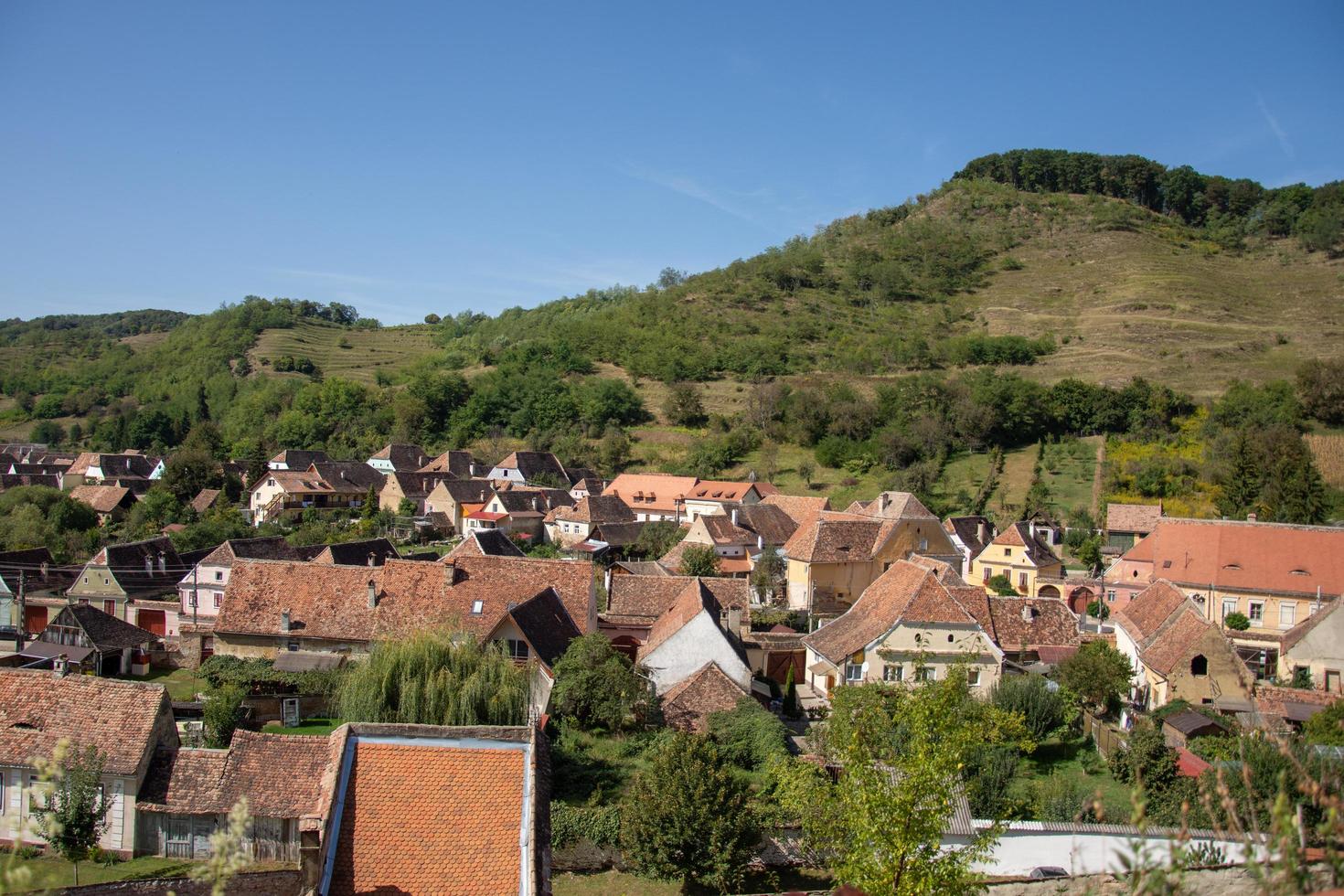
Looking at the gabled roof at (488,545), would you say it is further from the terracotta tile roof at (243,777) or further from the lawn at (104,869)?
the lawn at (104,869)

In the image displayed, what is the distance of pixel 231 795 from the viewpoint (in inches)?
675

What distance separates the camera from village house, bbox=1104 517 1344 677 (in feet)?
108

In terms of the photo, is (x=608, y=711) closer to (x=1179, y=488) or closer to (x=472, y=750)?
(x=472, y=750)

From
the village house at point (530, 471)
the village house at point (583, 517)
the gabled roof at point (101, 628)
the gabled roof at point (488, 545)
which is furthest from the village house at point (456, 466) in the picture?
the gabled roof at point (101, 628)

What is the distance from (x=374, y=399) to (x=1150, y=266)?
93723 mm

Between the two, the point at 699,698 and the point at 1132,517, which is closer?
the point at 699,698

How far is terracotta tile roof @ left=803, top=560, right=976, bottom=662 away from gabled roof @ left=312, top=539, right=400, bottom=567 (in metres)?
18.0

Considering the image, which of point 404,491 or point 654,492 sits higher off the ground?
point 654,492

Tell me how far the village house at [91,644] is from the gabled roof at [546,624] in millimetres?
13673

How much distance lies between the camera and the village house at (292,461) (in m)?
80.4

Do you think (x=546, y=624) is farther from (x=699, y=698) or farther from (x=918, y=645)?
(x=918, y=645)

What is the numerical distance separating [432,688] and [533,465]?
58949 mm

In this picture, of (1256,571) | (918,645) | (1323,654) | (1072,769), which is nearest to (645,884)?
(1072,769)

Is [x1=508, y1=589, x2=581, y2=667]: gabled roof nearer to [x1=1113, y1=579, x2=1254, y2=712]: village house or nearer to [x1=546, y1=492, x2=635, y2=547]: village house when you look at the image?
[x1=1113, y1=579, x2=1254, y2=712]: village house
